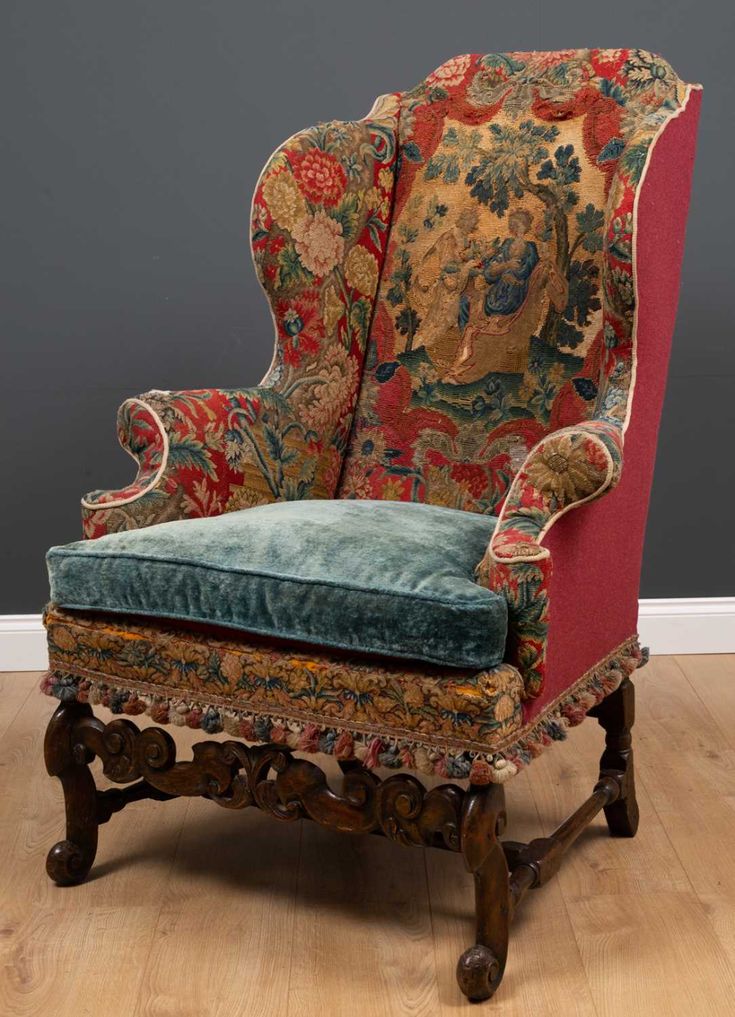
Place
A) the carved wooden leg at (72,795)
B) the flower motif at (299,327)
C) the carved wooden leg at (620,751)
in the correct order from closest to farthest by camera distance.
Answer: the carved wooden leg at (72,795) < the carved wooden leg at (620,751) < the flower motif at (299,327)

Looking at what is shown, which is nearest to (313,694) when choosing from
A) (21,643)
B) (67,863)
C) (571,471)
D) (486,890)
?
(486,890)

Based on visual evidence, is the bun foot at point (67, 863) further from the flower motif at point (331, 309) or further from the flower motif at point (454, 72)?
the flower motif at point (454, 72)

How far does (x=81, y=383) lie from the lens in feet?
9.56

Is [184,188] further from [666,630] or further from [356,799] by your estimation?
[356,799]

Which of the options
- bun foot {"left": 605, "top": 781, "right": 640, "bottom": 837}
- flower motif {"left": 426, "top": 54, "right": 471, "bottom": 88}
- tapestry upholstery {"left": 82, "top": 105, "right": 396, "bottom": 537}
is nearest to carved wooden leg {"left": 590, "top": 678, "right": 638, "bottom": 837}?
bun foot {"left": 605, "top": 781, "right": 640, "bottom": 837}

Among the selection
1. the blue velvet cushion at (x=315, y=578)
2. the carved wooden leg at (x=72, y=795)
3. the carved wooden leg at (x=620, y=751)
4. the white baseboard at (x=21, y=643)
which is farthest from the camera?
the white baseboard at (x=21, y=643)

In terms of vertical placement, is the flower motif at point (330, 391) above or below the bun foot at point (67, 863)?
above

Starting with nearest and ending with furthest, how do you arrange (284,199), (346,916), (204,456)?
(346,916) → (204,456) → (284,199)

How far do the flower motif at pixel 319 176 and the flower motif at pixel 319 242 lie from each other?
0.09 feet

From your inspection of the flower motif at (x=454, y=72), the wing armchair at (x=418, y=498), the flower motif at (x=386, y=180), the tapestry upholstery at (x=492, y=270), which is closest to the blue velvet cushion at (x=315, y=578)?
the wing armchair at (x=418, y=498)

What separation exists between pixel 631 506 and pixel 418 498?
0.42m

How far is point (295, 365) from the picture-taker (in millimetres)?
2154

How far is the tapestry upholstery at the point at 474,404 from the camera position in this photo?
62.9 inches

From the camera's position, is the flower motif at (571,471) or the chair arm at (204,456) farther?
the chair arm at (204,456)
